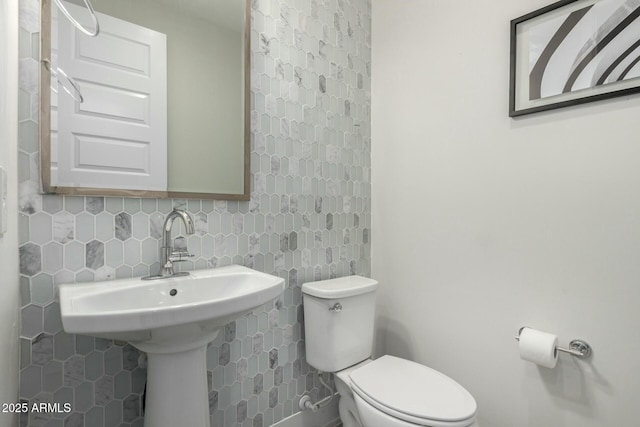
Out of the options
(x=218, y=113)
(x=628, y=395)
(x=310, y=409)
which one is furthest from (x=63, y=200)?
(x=628, y=395)

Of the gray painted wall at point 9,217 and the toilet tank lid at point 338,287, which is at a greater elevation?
the gray painted wall at point 9,217

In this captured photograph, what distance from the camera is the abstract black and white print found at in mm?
1042

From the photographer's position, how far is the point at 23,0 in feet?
3.00

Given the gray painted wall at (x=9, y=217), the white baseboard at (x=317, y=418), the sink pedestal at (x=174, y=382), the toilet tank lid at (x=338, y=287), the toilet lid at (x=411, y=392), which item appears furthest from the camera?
the white baseboard at (x=317, y=418)

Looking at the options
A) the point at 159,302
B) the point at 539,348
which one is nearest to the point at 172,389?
the point at 159,302

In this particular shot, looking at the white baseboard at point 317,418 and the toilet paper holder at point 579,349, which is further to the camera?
the white baseboard at point 317,418

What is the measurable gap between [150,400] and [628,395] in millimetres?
1534

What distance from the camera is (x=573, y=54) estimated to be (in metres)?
1.15

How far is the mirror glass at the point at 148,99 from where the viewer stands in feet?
3.18

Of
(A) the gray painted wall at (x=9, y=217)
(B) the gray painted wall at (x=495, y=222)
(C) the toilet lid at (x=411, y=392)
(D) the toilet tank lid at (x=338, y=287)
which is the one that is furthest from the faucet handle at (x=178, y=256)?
(B) the gray painted wall at (x=495, y=222)

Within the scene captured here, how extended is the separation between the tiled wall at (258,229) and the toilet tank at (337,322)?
0.33 feet

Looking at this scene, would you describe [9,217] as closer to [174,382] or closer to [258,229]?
[174,382]

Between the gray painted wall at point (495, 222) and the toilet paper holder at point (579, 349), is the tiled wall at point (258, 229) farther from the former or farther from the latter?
the toilet paper holder at point (579, 349)

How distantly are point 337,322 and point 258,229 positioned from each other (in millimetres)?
538
